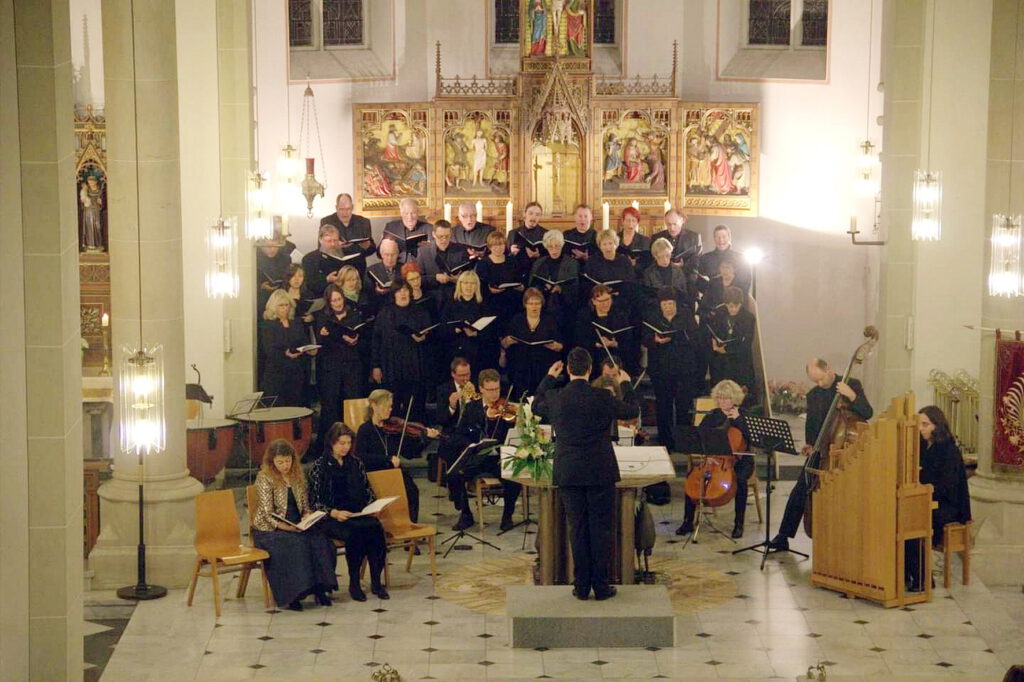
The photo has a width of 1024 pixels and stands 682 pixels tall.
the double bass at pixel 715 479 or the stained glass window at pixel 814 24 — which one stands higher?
the stained glass window at pixel 814 24

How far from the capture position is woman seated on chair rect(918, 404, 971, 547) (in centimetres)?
1257

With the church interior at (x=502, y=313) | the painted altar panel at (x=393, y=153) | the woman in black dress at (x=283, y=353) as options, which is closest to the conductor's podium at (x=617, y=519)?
the church interior at (x=502, y=313)

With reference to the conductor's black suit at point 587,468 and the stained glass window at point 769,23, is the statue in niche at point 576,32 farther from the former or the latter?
the conductor's black suit at point 587,468

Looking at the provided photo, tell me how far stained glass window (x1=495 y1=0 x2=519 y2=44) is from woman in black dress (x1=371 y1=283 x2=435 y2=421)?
18.9 ft

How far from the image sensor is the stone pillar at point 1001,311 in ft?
42.2

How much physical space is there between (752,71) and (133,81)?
989 cm

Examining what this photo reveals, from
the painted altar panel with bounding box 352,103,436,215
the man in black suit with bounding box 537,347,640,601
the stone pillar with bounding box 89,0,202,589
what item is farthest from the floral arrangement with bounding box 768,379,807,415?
the stone pillar with bounding box 89,0,202,589

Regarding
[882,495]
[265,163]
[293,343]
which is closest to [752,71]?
[265,163]

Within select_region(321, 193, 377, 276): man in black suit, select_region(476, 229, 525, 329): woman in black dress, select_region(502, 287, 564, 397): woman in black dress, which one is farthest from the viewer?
select_region(321, 193, 377, 276): man in black suit

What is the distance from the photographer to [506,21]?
820 inches

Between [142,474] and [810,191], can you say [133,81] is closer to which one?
[142,474]

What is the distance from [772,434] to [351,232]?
608cm

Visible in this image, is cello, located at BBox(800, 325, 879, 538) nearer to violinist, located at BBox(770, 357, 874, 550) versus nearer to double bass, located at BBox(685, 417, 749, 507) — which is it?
violinist, located at BBox(770, 357, 874, 550)

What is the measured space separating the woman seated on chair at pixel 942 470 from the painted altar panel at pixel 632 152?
7.20 meters
